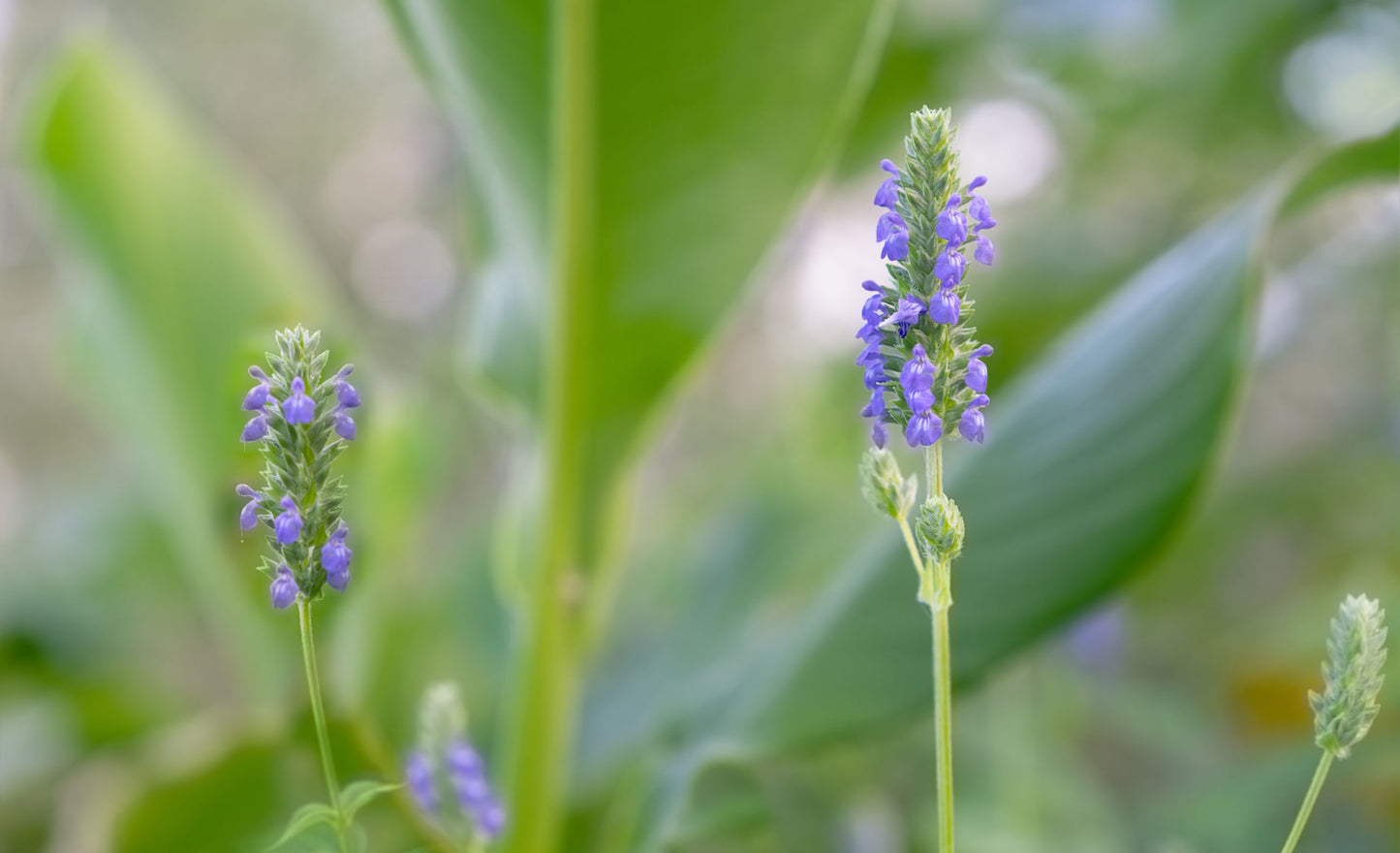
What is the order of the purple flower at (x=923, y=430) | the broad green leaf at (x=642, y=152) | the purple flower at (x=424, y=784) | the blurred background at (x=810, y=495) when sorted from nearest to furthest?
the purple flower at (x=923, y=430)
the purple flower at (x=424, y=784)
the broad green leaf at (x=642, y=152)
the blurred background at (x=810, y=495)

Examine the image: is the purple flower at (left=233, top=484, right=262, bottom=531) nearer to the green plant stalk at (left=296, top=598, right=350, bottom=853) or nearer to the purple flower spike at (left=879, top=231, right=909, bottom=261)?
the green plant stalk at (left=296, top=598, right=350, bottom=853)

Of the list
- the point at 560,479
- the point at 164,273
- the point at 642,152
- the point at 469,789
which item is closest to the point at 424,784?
the point at 469,789

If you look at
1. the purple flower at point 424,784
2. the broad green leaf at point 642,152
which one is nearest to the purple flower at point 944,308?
the purple flower at point 424,784

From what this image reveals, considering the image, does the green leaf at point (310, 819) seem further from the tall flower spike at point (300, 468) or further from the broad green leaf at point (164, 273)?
the broad green leaf at point (164, 273)

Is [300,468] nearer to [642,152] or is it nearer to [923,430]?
[923,430]

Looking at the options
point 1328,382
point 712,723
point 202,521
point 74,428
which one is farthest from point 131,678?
point 74,428

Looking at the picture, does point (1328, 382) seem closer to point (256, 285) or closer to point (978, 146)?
point (978, 146)
